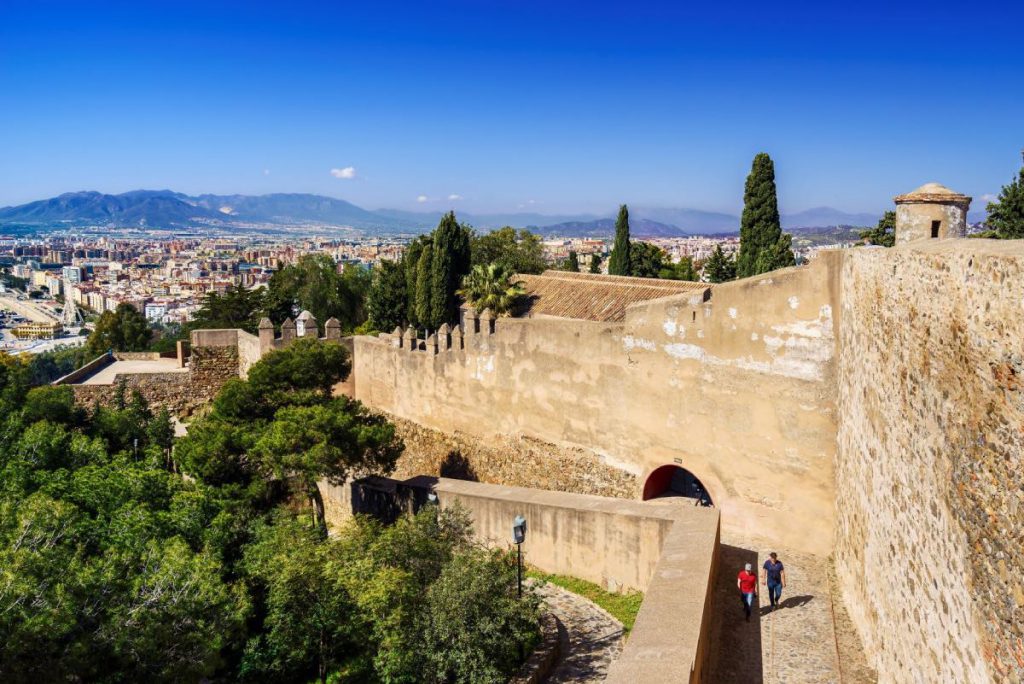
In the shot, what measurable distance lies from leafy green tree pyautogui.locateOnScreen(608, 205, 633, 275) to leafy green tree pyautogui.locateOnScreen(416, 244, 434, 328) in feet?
44.4

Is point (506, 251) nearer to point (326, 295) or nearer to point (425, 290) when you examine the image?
point (326, 295)

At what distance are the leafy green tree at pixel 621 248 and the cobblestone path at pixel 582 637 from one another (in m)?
28.0

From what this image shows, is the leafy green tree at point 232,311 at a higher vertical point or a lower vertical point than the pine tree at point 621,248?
lower

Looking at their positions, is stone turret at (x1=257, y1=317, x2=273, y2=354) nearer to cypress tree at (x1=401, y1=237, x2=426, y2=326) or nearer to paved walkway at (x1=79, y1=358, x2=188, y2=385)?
paved walkway at (x1=79, y1=358, x2=188, y2=385)

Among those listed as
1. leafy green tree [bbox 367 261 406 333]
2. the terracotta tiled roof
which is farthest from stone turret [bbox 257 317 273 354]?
leafy green tree [bbox 367 261 406 333]

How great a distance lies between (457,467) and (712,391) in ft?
22.0

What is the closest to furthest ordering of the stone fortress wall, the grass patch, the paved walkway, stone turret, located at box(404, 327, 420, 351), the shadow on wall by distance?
the stone fortress wall, the grass patch, the shadow on wall, stone turret, located at box(404, 327, 420, 351), the paved walkway

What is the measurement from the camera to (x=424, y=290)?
27781mm

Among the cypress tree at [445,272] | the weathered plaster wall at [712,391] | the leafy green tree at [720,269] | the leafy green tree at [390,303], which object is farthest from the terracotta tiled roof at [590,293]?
the leafy green tree at [720,269]

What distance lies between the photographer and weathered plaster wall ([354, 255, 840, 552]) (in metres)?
11.7

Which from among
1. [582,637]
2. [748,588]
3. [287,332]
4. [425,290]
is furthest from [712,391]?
[425,290]

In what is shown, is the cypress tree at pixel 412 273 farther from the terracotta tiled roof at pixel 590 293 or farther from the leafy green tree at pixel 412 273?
the terracotta tiled roof at pixel 590 293

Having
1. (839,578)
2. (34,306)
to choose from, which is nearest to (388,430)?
(839,578)

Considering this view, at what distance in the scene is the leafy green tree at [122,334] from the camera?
38562 mm
